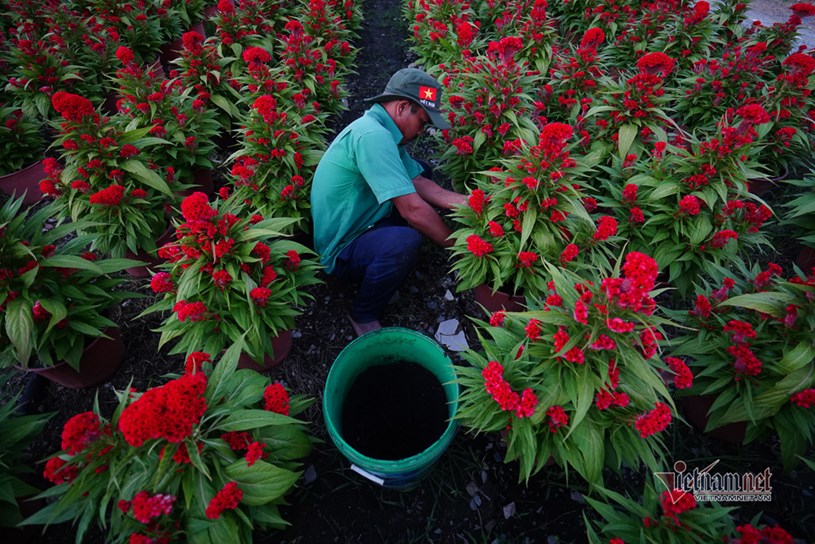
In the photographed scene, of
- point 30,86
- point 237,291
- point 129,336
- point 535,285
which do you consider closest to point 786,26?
point 535,285

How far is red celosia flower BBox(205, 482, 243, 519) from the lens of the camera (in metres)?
1.57

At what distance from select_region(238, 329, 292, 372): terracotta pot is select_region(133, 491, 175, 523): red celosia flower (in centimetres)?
124

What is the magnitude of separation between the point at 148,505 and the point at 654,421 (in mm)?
2159

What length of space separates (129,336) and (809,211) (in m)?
6.02

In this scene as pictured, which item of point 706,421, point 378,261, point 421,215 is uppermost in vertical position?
point 421,215

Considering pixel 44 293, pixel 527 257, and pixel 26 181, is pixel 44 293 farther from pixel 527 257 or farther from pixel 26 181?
pixel 527 257

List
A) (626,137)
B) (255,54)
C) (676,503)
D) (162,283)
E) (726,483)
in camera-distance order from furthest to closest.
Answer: (255,54) < (626,137) < (726,483) < (162,283) < (676,503)

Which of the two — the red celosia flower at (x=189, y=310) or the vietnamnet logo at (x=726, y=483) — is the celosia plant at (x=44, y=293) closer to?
the red celosia flower at (x=189, y=310)

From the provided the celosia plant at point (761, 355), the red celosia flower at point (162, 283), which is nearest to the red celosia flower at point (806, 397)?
the celosia plant at point (761, 355)

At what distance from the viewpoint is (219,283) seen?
2273 mm

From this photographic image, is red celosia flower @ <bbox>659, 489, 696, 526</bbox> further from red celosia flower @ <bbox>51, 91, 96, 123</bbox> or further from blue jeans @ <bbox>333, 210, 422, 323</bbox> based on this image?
red celosia flower @ <bbox>51, 91, 96, 123</bbox>

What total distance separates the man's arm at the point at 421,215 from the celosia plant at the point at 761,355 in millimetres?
1790

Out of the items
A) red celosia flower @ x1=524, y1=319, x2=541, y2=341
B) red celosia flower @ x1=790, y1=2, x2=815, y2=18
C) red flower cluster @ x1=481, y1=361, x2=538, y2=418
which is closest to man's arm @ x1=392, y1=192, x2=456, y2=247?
red celosia flower @ x1=524, y1=319, x2=541, y2=341

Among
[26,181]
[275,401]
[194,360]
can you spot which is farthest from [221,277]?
[26,181]
